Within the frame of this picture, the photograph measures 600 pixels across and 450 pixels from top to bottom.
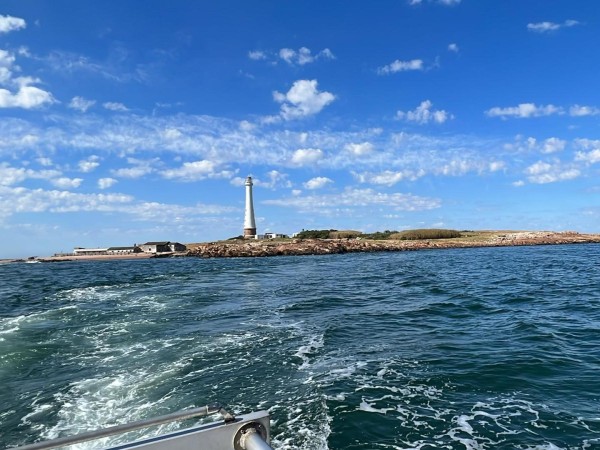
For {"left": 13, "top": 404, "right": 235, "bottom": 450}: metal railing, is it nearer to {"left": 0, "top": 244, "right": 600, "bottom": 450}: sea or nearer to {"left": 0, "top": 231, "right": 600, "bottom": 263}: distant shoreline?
{"left": 0, "top": 244, "right": 600, "bottom": 450}: sea

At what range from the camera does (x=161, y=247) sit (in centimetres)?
11531

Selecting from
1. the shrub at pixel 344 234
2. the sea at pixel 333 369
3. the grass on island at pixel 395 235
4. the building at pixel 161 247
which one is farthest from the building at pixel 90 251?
the sea at pixel 333 369

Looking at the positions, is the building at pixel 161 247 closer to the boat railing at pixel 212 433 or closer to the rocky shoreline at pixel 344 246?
the rocky shoreline at pixel 344 246

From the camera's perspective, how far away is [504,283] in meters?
28.4

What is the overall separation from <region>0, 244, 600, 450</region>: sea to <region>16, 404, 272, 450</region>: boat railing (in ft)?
15.4

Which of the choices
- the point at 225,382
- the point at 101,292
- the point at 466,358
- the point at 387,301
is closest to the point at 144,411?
the point at 225,382

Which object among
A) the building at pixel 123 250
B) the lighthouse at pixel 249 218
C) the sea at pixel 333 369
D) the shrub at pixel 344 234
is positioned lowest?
the sea at pixel 333 369

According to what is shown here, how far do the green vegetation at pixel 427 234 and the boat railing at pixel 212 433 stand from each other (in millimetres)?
114974

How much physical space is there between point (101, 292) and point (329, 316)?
20.7 m

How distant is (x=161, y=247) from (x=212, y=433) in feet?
391

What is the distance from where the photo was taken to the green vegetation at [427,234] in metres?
115

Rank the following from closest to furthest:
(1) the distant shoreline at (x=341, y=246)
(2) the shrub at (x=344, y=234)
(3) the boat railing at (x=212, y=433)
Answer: (3) the boat railing at (x=212, y=433) < (1) the distant shoreline at (x=341, y=246) < (2) the shrub at (x=344, y=234)

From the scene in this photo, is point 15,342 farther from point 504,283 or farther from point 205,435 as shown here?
point 504,283

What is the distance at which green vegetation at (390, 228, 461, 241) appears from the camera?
115 m
